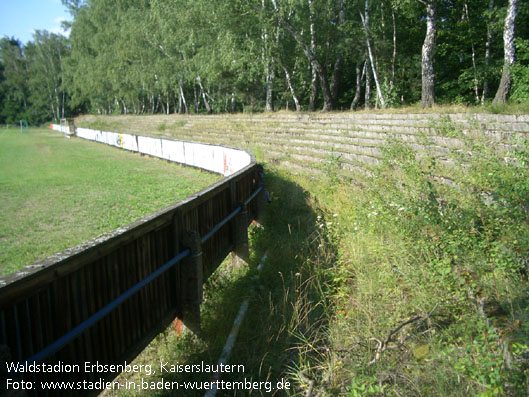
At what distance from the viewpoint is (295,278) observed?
5.61m

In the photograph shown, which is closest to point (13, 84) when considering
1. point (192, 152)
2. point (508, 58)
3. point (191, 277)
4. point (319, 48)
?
point (319, 48)

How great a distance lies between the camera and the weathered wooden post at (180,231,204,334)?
13.5ft

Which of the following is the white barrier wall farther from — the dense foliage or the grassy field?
the dense foliage

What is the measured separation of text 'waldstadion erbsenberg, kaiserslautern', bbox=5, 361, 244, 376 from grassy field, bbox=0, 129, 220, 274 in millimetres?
3671

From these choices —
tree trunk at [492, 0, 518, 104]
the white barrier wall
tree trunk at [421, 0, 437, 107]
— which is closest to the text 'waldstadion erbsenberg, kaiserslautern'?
the white barrier wall

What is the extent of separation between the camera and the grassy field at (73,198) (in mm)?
7652

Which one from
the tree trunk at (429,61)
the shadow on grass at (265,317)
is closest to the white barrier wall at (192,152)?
the shadow on grass at (265,317)

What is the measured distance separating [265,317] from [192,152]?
1334 centimetres

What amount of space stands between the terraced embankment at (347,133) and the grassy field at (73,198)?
3.38 m

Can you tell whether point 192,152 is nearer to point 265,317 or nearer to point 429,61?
point 429,61

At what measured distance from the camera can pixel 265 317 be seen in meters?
4.72

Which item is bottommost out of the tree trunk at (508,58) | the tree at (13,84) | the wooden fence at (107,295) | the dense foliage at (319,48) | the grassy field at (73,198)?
the grassy field at (73,198)

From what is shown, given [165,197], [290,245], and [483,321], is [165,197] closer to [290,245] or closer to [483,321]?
[290,245]

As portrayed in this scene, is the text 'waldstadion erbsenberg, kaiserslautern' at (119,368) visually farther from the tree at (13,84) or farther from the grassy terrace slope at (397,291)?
the tree at (13,84)
